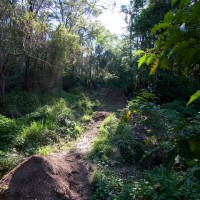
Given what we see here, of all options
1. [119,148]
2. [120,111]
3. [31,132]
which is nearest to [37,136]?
[31,132]

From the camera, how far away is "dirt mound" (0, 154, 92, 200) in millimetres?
3746

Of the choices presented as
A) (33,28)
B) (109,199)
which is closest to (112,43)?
(33,28)

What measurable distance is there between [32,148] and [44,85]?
6.17m

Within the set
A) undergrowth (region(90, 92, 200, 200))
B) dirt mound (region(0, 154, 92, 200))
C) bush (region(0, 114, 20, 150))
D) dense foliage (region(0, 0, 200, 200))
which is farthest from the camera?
bush (region(0, 114, 20, 150))

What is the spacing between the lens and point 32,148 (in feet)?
18.2

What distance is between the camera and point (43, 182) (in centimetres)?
396

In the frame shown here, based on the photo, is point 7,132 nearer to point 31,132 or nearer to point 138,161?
point 31,132

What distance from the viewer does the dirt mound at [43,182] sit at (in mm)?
3746

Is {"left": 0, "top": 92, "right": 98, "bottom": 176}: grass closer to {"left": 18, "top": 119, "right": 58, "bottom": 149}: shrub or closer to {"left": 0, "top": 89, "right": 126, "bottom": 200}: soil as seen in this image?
{"left": 18, "top": 119, "right": 58, "bottom": 149}: shrub

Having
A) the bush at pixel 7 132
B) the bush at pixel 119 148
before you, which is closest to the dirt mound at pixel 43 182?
the bush at pixel 119 148

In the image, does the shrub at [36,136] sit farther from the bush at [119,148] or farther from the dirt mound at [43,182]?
the dirt mound at [43,182]

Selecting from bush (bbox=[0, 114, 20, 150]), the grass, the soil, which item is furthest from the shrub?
the soil

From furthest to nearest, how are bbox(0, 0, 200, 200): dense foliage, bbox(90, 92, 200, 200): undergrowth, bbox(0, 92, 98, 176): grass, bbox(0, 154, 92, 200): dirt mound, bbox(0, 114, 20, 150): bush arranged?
bbox(0, 114, 20, 150): bush
bbox(0, 92, 98, 176): grass
bbox(0, 154, 92, 200): dirt mound
bbox(90, 92, 200, 200): undergrowth
bbox(0, 0, 200, 200): dense foliage

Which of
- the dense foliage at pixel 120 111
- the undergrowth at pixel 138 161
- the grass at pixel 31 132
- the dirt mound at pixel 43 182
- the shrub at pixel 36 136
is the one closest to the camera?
the dense foliage at pixel 120 111
